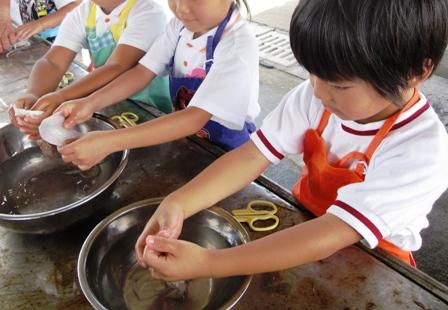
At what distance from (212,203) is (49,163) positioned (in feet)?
1.46

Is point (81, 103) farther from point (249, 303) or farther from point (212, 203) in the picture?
point (249, 303)

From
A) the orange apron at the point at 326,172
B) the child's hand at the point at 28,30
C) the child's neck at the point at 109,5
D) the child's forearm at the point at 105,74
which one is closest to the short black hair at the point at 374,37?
the orange apron at the point at 326,172

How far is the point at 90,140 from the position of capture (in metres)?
0.85

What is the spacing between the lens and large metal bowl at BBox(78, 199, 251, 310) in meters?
0.66

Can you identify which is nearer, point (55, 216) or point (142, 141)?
point (55, 216)

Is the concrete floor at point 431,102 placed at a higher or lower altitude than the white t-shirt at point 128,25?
lower

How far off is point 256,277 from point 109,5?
3.22ft

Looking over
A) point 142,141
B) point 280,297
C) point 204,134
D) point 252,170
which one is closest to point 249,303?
point 280,297

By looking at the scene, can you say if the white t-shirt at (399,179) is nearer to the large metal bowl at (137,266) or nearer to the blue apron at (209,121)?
the large metal bowl at (137,266)

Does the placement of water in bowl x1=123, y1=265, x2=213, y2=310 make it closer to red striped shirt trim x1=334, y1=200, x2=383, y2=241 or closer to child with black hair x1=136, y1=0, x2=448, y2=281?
child with black hair x1=136, y1=0, x2=448, y2=281

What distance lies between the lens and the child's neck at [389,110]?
683 mm

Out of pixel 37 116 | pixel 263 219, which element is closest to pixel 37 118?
pixel 37 116

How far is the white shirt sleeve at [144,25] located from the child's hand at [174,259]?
2.45 feet

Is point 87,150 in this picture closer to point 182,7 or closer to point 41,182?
point 41,182
